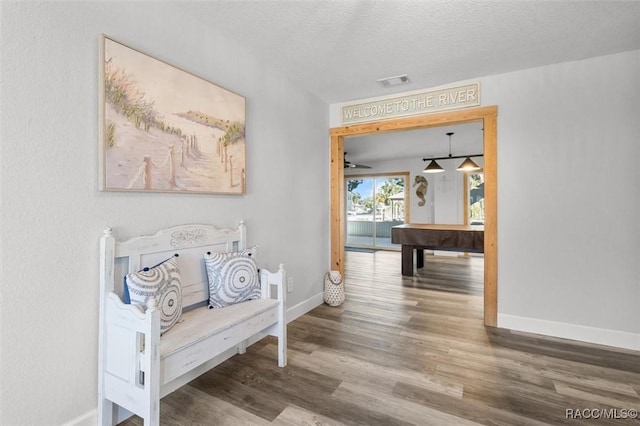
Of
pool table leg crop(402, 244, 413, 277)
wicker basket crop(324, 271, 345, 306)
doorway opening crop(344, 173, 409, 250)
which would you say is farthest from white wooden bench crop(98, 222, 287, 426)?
doorway opening crop(344, 173, 409, 250)

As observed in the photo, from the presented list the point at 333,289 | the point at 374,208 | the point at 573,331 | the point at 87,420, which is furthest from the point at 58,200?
the point at 374,208

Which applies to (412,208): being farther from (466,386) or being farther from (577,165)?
(466,386)

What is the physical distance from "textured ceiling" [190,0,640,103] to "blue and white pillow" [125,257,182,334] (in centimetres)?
169

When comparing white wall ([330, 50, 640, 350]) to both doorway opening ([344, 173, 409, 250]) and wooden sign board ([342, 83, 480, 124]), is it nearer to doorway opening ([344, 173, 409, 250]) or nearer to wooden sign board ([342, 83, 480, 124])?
wooden sign board ([342, 83, 480, 124])

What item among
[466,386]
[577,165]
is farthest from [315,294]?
[577,165]

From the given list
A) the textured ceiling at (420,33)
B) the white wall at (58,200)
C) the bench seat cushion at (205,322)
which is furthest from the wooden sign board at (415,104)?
the bench seat cushion at (205,322)

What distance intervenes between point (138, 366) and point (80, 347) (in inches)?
13.8

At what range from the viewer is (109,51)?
163cm

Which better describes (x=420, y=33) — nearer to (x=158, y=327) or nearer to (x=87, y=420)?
(x=158, y=327)

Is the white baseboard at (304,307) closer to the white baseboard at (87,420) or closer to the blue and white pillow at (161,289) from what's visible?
the blue and white pillow at (161,289)

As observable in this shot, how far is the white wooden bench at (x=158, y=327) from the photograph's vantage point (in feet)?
4.70

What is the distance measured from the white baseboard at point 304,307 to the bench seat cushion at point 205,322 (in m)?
0.98

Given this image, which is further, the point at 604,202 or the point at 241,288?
the point at 604,202

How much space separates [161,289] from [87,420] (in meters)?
0.73
